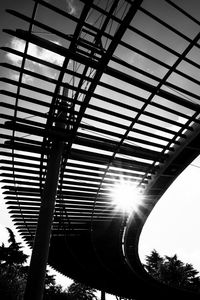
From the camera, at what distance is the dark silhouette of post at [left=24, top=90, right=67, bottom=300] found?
278 inches

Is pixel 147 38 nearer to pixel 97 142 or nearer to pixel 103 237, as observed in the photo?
pixel 97 142

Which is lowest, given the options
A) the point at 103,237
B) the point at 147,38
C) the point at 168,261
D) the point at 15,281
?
the point at 15,281

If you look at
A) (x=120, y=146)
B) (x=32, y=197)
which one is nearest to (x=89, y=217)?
(x=32, y=197)

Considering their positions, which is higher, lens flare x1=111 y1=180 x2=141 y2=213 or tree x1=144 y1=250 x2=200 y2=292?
tree x1=144 y1=250 x2=200 y2=292

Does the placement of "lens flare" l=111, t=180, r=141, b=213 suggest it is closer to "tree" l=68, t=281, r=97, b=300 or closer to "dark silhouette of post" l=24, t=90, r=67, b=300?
"dark silhouette of post" l=24, t=90, r=67, b=300

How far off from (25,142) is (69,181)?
11.7 feet

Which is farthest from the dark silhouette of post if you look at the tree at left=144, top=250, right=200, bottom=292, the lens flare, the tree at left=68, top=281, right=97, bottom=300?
the tree at left=68, top=281, right=97, bottom=300

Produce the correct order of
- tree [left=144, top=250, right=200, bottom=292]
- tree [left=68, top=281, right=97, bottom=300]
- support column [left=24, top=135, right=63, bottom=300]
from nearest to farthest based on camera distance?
support column [left=24, top=135, right=63, bottom=300]
tree [left=144, top=250, right=200, bottom=292]
tree [left=68, top=281, right=97, bottom=300]

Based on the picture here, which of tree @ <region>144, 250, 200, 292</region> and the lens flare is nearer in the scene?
the lens flare

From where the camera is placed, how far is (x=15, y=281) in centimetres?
1662

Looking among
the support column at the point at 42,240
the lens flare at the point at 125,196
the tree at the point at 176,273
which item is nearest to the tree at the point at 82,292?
the tree at the point at 176,273

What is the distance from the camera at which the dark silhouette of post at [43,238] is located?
7.06 m

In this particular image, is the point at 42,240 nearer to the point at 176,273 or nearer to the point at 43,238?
the point at 43,238

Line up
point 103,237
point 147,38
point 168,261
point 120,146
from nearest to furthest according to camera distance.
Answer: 1. point 147,38
2. point 120,146
3. point 103,237
4. point 168,261
